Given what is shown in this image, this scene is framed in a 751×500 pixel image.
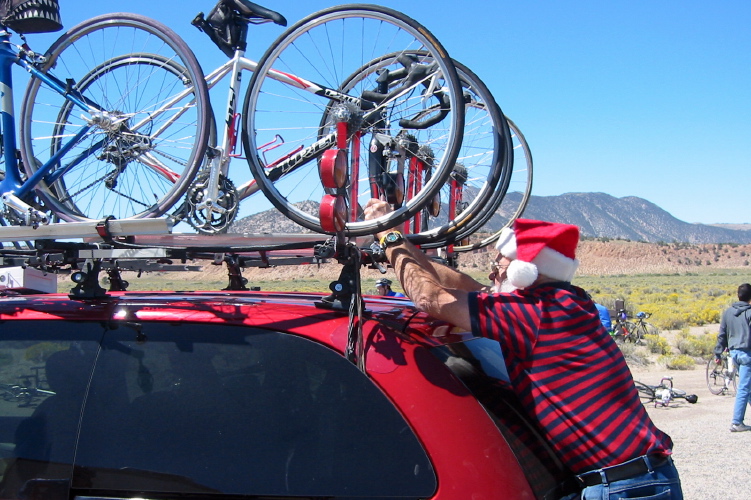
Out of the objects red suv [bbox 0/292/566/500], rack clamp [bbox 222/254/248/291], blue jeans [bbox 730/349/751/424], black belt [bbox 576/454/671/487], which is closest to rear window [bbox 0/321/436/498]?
red suv [bbox 0/292/566/500]

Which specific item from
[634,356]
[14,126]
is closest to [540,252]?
[14,126]

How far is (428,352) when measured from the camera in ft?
7.70

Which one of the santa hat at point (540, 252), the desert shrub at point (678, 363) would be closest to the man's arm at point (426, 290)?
the santa hat at point (540, 252)

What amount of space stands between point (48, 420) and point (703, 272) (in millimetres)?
89659

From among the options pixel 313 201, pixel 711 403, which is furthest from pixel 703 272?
pixel 313 201

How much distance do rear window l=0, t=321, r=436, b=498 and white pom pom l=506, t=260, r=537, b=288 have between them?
705 mm

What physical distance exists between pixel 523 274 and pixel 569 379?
1.33ft

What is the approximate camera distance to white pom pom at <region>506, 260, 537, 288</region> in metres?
2.57

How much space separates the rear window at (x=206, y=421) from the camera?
2.15m

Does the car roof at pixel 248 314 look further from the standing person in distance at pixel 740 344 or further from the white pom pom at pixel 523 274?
the standing person in distance at pixel 740 344

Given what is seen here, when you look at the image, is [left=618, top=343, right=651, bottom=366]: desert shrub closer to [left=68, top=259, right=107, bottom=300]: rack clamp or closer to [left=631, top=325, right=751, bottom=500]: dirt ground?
[left=631, top=325, right=751, bottom=500]: dirt ground

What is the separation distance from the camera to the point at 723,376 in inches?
440

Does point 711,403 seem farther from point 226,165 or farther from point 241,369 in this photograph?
point 241,369

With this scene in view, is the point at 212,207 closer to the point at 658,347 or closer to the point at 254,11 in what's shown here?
the point at 254,11
